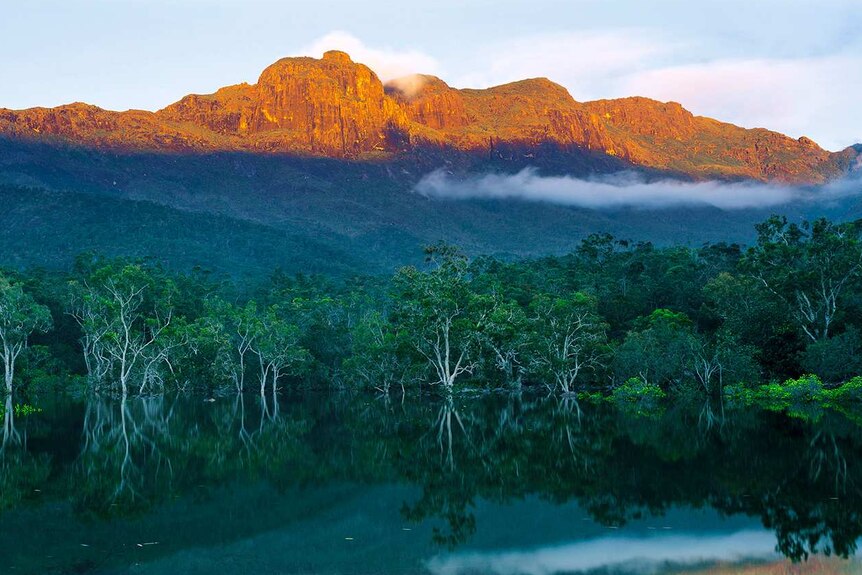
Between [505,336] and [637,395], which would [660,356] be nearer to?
[637,395]

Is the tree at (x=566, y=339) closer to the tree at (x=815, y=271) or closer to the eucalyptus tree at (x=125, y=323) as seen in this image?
the tree at (x=815, y=271)

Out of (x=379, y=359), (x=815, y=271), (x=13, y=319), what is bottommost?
(x=379, y=359)

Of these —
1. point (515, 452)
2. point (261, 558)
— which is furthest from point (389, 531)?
point (515, 452)

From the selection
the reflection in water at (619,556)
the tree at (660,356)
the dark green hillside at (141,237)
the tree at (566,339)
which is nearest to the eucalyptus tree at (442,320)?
the tree at (566,339)

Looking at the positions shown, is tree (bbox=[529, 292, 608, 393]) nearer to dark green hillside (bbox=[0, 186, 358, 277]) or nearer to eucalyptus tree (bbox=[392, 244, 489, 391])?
eucalyptus tree (bbox=[392, 244, 489, 391])

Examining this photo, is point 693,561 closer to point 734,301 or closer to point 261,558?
point 261,558

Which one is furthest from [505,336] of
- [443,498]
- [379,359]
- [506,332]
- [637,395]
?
[443,498]

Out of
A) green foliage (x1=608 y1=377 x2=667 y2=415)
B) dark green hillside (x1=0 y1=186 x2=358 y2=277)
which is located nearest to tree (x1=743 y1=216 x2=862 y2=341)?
green foliage (x1=608 y1=377 x2=667 y2=415)

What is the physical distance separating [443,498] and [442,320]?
35988mm

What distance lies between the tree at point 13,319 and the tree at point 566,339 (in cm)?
3506

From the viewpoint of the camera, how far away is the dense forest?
54.0 meters

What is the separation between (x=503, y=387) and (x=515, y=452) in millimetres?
36001

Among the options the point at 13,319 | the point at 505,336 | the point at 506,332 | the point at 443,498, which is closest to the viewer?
the point at 443,498

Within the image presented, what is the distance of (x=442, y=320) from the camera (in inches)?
2311
